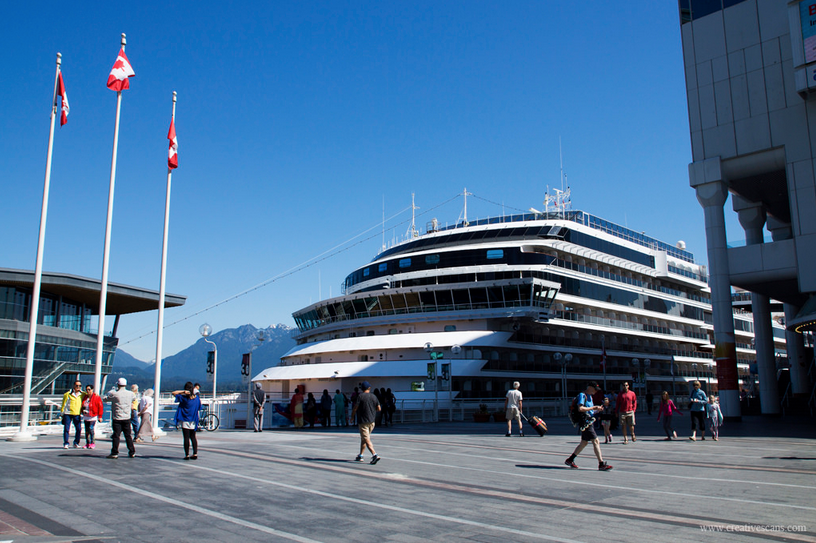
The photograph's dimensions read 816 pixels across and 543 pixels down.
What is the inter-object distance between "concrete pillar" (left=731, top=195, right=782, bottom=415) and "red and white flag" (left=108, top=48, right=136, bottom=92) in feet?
105

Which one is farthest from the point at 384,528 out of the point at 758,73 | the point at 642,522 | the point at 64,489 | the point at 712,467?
the point at 758,73

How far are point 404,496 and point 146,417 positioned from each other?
1229 centimetres

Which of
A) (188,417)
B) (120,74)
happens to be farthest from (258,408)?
(120,74)

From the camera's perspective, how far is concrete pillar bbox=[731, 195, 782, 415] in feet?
112

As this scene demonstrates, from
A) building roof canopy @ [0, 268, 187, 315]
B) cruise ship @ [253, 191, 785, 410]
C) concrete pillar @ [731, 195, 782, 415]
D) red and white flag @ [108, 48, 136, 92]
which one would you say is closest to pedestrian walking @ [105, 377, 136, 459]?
red and white flag @ [108, 48, 136, 92]

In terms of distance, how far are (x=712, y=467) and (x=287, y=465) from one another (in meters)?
9.16

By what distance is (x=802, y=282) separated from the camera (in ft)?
89.9

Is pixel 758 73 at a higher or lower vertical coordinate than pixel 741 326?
higher

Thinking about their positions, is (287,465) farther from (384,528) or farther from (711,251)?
(711,251)

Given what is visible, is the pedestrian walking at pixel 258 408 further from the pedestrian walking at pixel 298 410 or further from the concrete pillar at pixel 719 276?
the concrete pillar at pixel 719 276

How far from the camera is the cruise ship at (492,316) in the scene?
38938 mm

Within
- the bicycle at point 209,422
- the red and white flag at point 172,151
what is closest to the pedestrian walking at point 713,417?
the bicycle at point 209,422

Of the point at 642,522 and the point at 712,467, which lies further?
the point at 712,467

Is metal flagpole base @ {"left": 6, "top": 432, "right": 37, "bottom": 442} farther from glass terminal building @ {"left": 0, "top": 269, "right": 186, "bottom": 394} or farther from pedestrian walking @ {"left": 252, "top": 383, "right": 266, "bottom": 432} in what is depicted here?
glass terminal building @ {"left": 0, "top": 269, "right": 186, "bottom": 394}
